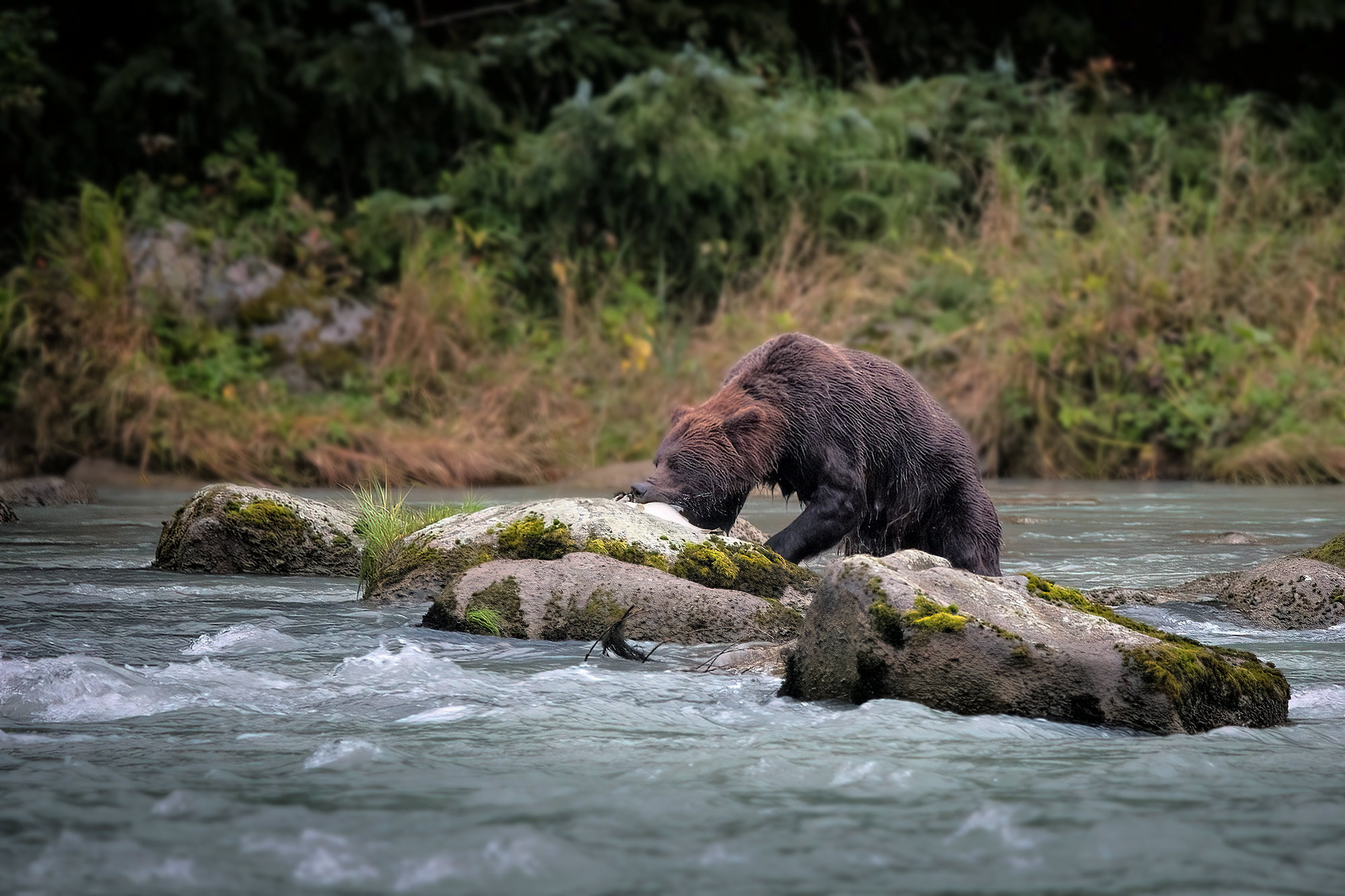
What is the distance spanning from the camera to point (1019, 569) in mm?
7242

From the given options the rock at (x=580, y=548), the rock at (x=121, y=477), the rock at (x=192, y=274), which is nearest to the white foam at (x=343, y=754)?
the rock at (x=580, y=548)

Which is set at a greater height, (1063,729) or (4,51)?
(4,51)

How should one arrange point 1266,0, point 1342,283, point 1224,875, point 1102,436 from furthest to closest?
point 1266,0
point 1342,283
point 1102,436
point 1224,875

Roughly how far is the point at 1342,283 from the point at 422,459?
952 centimetres

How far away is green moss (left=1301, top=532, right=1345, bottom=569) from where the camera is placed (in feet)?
20.9

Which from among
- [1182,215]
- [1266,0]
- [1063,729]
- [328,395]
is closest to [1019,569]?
[1063,729]

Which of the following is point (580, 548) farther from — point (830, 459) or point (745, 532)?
point (745, 532)

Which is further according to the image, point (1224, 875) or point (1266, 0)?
point (1266, 0)

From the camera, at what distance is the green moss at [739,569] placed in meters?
5.85

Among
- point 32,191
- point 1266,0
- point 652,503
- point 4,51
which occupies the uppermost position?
point 1266,0

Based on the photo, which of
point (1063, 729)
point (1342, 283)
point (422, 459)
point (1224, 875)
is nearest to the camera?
point (1224, 875)

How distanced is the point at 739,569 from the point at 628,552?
1.58 ft

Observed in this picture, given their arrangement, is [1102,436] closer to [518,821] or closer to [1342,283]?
[1342,283]

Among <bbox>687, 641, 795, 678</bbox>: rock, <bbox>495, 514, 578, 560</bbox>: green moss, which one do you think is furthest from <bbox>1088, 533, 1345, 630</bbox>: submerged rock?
<bbox>495, 514, 578, 560</bbox>: green moss
